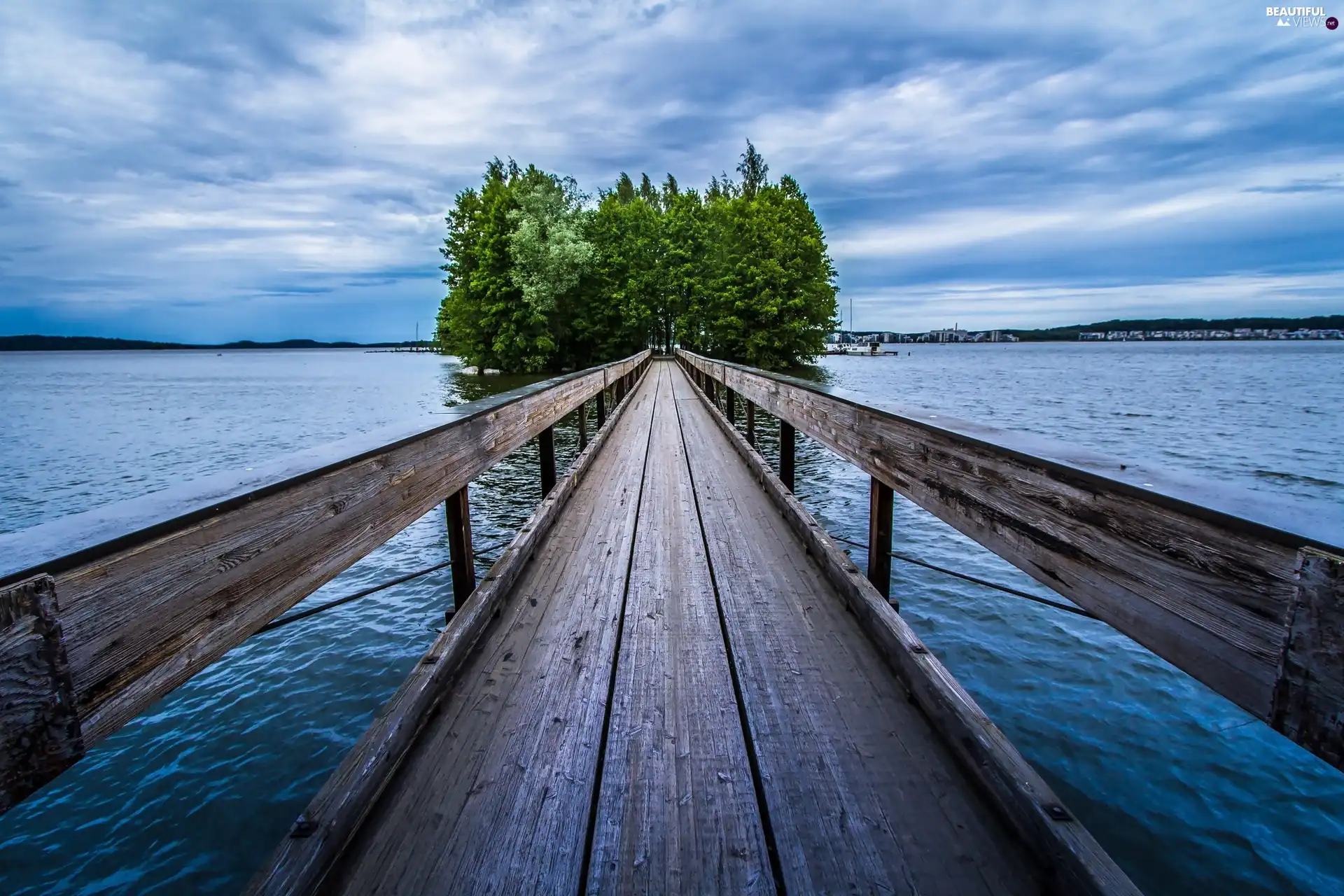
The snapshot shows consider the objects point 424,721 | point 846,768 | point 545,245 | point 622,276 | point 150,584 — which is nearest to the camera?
point 150,584

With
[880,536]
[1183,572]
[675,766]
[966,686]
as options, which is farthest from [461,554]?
[966,686]

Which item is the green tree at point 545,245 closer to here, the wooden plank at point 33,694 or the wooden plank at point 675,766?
the wooden plank at point 675,766

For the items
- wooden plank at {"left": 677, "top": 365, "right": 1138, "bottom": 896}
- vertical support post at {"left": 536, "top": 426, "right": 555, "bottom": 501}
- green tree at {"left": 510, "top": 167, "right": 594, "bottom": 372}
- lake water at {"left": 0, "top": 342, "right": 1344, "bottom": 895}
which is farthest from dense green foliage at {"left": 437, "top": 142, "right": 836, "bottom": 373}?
wooden plank at {"left": 677, "top": 365, "right": 1138, "bottom": 896}

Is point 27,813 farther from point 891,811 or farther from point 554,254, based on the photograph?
point 554,254

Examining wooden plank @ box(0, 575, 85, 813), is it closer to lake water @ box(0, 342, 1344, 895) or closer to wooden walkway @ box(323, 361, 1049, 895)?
wooden walkway @ box(323, 361, 1049, 895)

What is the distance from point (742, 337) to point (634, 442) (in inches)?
1226

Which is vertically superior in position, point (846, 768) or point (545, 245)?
point (545, 245)

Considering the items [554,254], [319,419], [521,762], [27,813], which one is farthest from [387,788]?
[554,254]

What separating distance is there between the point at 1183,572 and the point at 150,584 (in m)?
1.83

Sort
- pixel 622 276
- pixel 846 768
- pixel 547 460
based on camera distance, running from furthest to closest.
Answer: pixel 622 276 < pixel 547 460 < pixel 846 768

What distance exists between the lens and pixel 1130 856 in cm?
284

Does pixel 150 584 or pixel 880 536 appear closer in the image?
pixel 150 584

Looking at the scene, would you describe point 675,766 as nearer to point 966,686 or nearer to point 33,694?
point 33,694

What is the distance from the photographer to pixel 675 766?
69.6 inches
